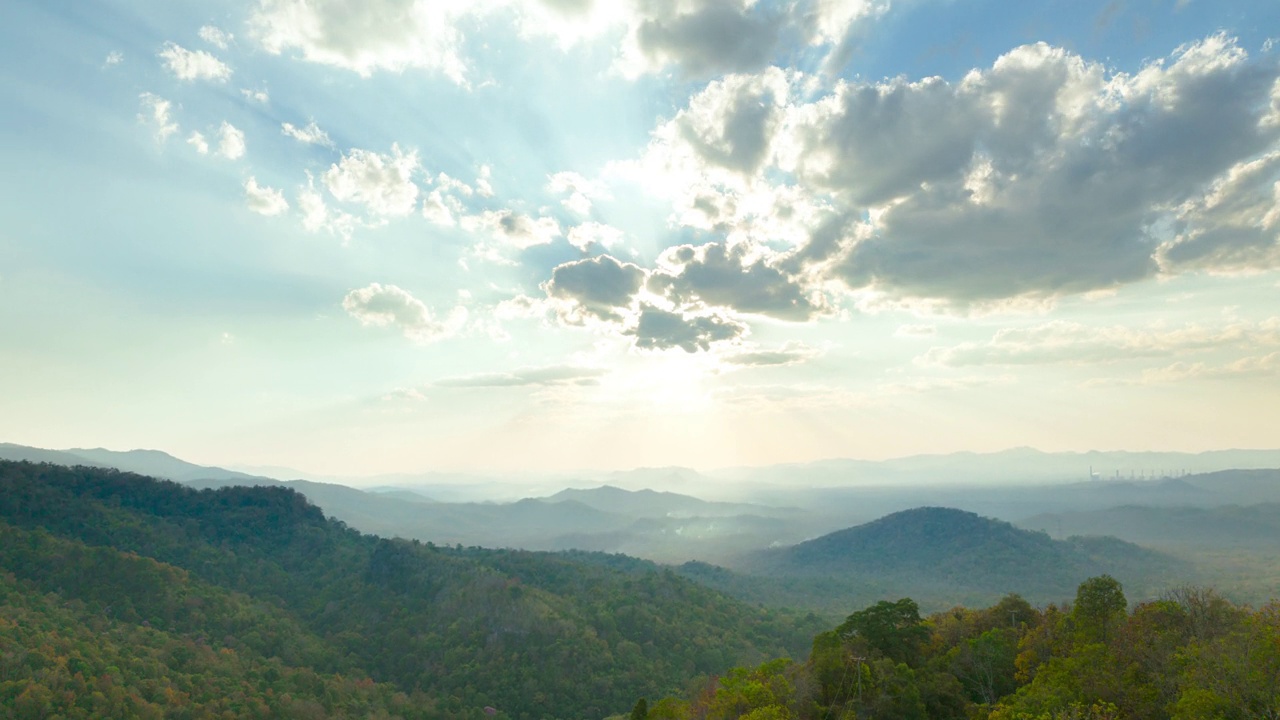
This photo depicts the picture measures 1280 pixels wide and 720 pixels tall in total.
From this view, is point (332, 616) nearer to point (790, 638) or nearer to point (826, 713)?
point (790, 638)

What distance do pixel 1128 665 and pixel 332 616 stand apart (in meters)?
164

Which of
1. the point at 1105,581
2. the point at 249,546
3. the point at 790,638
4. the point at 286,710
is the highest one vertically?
the point at 1105,581

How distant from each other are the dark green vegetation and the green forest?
0.23 m

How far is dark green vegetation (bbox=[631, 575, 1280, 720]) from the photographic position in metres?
41.7

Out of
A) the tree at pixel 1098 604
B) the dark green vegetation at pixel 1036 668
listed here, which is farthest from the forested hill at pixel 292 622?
the tree at pixel 1098 604

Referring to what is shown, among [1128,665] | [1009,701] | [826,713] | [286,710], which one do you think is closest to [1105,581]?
[1128,665]

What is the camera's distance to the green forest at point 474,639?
183 ft

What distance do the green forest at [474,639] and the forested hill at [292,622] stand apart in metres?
0.56

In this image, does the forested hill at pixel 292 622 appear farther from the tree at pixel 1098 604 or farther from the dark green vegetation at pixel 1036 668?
the tree at pixel 1098 604

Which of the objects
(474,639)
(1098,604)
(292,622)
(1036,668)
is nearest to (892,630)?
(1036,668)

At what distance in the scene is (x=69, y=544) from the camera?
128 metres

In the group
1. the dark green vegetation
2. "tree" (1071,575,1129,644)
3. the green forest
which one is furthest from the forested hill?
"tree" (1071,575,1129,644)

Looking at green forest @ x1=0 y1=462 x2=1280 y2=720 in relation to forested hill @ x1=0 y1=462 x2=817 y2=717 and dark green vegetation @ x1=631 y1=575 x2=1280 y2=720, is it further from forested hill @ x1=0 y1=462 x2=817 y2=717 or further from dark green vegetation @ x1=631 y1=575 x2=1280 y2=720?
forested hill @ x1=0 y1=462 x2=817 y2=717

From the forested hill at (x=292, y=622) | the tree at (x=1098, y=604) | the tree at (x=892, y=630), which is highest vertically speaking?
the tree at (x=1098, y=604)
